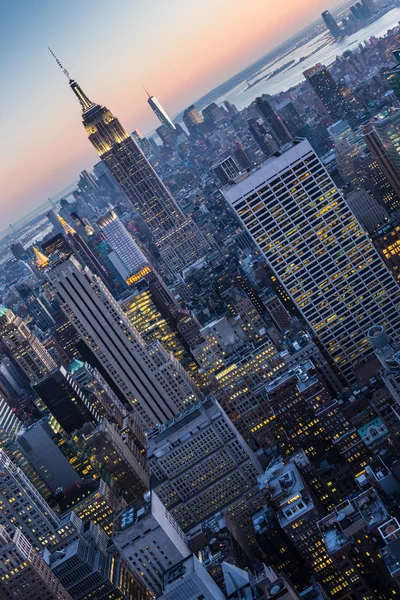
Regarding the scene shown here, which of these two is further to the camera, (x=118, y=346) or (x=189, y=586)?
(x=118, y=346)

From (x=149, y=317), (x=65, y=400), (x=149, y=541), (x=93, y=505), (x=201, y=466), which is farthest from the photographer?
(x=149, y=317)

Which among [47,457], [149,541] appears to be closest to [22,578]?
[149,541]

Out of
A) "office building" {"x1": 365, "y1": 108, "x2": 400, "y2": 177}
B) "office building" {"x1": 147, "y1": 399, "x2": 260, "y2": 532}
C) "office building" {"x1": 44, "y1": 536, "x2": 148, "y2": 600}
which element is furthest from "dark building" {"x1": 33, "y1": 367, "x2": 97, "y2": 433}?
"office building" {"x1": 365, "y1": 108, "x2": 400, "y2": 177}

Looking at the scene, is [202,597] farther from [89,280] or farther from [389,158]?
[389,158]

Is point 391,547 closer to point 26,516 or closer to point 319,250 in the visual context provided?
point 319,250

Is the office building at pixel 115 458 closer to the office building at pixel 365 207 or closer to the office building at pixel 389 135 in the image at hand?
the office building at pixel 365 207

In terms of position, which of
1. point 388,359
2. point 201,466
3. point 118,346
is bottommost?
point 201,466
